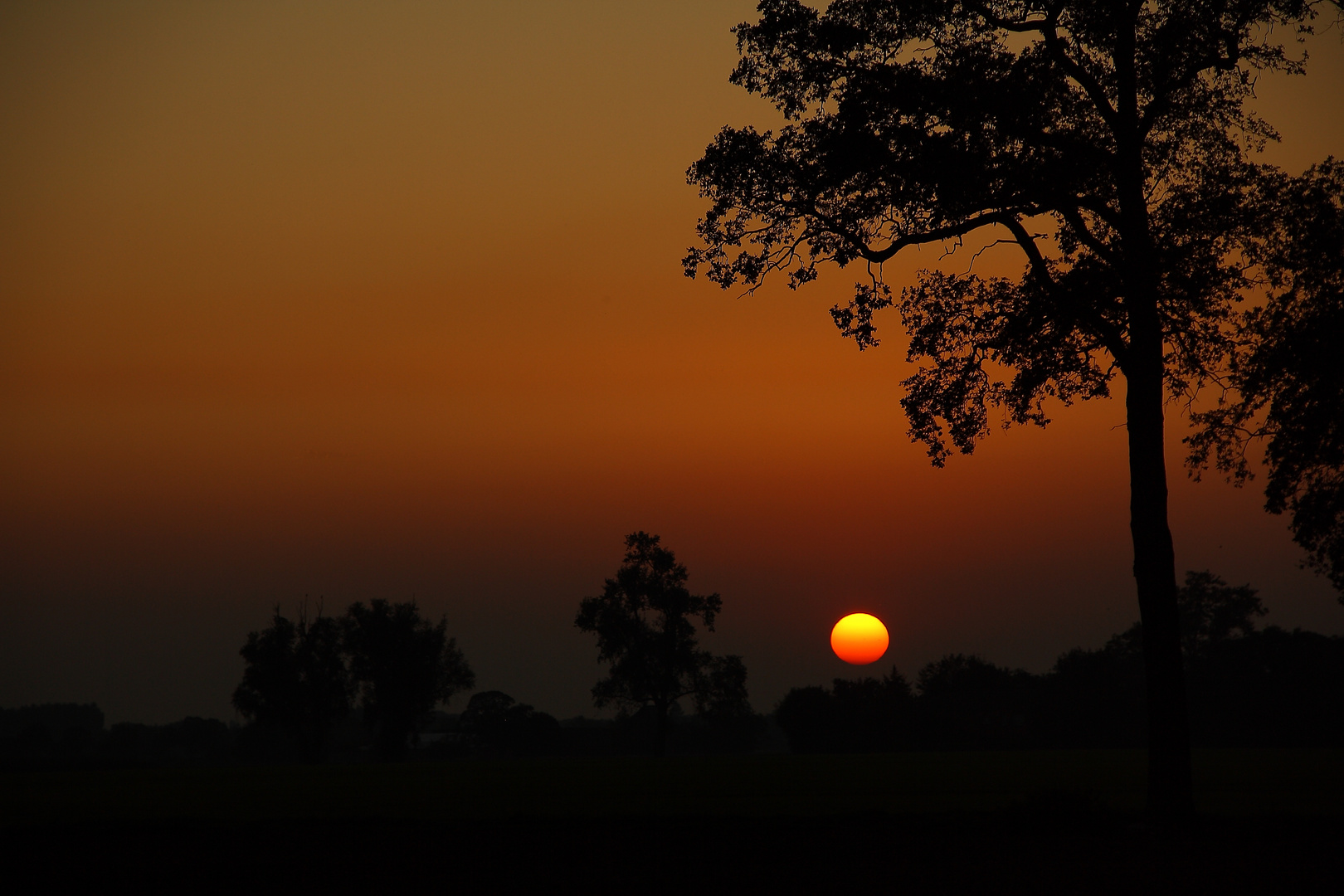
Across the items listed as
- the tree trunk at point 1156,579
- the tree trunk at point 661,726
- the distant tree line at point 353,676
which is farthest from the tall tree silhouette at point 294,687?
the tree trunk at point 1156,579

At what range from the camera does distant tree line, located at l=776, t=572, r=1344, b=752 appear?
294ft

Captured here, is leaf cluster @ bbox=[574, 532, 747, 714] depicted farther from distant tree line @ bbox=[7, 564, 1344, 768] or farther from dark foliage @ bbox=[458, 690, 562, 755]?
dark foliage @ bbox=[458, 690, 562, 755]

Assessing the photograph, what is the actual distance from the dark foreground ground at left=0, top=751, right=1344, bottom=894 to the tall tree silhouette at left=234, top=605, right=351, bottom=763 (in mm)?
74203

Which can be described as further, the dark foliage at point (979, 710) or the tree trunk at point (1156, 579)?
the dark foliage at point (979, 710)

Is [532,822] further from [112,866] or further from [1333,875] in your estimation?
[1333,875]

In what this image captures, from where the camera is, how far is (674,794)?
93.1 feet

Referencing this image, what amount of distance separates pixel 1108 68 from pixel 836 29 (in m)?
4.87

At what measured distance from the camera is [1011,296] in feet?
62.1

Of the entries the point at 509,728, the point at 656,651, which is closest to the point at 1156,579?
the point at 656,651

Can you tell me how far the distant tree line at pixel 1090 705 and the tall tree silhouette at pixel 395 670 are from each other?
3436 cm

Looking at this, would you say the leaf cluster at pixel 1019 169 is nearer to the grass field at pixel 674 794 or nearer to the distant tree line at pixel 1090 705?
the grass field at pixel 674 794

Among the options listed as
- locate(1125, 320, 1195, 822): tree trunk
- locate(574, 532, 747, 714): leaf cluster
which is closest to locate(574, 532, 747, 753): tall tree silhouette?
locate(574, 532, 747, 714): leaf cluster

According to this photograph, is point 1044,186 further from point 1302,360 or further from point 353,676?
point 353,676

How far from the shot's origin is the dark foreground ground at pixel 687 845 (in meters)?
12.1
